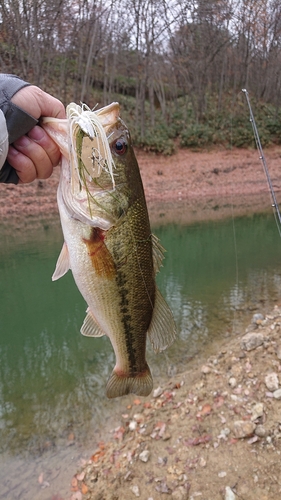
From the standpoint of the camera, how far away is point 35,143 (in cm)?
180

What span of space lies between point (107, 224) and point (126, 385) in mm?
1089

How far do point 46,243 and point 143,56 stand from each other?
21.7 meters

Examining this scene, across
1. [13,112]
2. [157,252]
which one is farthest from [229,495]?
[13,112]

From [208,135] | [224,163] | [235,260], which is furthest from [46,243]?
[208,135]

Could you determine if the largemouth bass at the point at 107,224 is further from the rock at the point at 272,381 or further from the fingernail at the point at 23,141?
the rock at the point at 272,381

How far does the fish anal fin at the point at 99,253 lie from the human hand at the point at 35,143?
449mm

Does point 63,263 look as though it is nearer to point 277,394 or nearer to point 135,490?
point 135,490

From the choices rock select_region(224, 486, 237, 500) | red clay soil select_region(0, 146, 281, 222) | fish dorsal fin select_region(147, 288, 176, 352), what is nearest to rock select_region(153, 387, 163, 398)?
rock select_region(224, 486, 237, 500)

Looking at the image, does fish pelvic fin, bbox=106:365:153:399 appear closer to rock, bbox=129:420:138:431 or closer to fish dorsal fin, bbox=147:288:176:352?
fish dorsal fin, bbox=147:288:176:352

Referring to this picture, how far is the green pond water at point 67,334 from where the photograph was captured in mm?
4324

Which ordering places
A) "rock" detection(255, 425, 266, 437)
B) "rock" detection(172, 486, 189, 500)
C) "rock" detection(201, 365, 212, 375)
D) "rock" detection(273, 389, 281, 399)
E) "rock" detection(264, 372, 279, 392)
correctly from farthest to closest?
"rock" detection(201, 365, 212, 375), "rock" detection(264, 372, 279, 392), "rock" detection(273, 389, 281, 399), "rock" detection(255, 425, 266, 437), "rock" detection(172, 486, 189, 500)

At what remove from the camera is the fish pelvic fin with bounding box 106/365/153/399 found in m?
2.28

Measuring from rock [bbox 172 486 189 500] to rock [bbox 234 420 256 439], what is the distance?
687 mm

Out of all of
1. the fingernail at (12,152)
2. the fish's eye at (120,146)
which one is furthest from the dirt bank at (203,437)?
the fingernail at (12,152)
